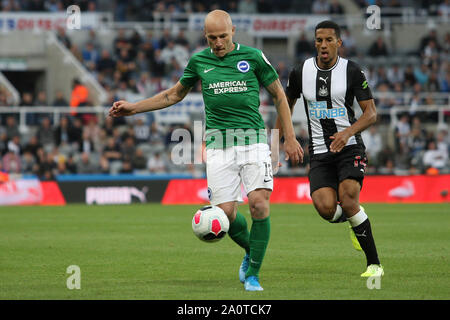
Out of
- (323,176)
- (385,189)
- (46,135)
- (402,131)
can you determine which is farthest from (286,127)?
(402,131)

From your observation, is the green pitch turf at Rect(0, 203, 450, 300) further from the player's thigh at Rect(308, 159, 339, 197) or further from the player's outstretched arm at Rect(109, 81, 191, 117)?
the player's outstretched arm at Rect(109, 81, 191, 117)

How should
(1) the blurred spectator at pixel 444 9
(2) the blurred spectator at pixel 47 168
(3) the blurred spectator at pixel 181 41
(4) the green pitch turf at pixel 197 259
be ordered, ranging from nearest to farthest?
1. (4) the green pitch turf at pixel 197 259
2. (2) the blurred spectator at pixel 47 168
3. (3) the blurred spectator at pixel 181 41
4. (1) the blurred spectator at pixel 444 9

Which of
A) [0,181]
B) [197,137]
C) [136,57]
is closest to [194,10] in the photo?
[136,57]

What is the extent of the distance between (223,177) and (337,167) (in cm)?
152

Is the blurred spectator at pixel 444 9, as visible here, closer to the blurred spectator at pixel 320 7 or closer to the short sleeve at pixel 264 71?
the blurred spectator at pixel 320 7

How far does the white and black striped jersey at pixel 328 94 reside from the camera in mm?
8953

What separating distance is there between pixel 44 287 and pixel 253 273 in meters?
1.88

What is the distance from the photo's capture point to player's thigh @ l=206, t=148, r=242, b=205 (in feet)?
26.7

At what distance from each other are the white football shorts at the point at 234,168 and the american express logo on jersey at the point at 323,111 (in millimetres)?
1136

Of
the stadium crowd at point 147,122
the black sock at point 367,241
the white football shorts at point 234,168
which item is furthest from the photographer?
the stadium crowd at point 147,122

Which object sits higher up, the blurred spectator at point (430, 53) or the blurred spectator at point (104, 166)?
the blurred spectator at point (430, 53)

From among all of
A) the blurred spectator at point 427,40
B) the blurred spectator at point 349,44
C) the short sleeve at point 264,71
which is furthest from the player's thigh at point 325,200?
the blurred spectator at point 427,40

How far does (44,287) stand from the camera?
791cm

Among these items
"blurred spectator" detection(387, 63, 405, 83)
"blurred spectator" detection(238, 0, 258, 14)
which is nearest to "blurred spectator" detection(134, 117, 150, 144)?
"blurred spectator" detection(238, 0, 258, 14)
